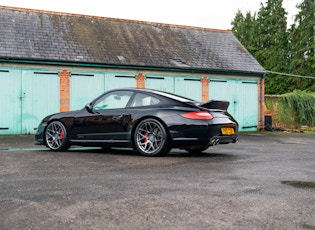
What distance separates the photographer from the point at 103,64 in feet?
55.9

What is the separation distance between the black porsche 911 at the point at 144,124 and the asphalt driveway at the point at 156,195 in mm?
842

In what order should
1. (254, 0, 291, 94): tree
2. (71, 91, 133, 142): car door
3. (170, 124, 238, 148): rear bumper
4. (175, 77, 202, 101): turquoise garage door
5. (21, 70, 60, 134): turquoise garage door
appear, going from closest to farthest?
1. (170, 124, 238, 148): rear bumper
2. (71, 91, 133, 142): car door
3. (21, 70, 60, 134): turquoise garage door
4. (175, 77, 202, 101): turquoise garage door
5. (254, 0, 291, 94): tree

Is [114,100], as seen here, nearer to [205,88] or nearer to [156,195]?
[156,195]

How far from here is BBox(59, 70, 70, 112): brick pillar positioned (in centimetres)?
1661

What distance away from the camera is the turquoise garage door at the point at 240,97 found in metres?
19.4

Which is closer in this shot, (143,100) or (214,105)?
(214,105)

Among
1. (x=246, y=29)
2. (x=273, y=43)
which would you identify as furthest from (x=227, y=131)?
(x=246, y=29)

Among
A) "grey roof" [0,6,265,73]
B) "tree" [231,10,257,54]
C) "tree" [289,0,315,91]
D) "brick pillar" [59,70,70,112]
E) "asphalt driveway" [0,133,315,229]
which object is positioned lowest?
"asphalt driveway" [0,133,315,229]

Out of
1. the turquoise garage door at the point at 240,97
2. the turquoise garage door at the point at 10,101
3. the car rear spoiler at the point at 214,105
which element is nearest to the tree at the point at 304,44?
the turquoise garage door at the point at 240,97

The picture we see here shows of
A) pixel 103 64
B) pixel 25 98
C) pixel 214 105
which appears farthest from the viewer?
pixel 103 64

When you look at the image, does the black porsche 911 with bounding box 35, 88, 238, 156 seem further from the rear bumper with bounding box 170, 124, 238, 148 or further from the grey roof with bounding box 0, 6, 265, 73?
the grey roof with bounding box 0, 6, 265, 73

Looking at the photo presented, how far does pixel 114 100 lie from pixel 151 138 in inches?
48.2

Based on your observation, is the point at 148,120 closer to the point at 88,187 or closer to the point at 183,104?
the point at 183,104

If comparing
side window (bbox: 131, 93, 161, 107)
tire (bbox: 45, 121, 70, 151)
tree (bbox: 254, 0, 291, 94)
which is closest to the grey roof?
tire (bbox: 45, 121, 70, 151)
